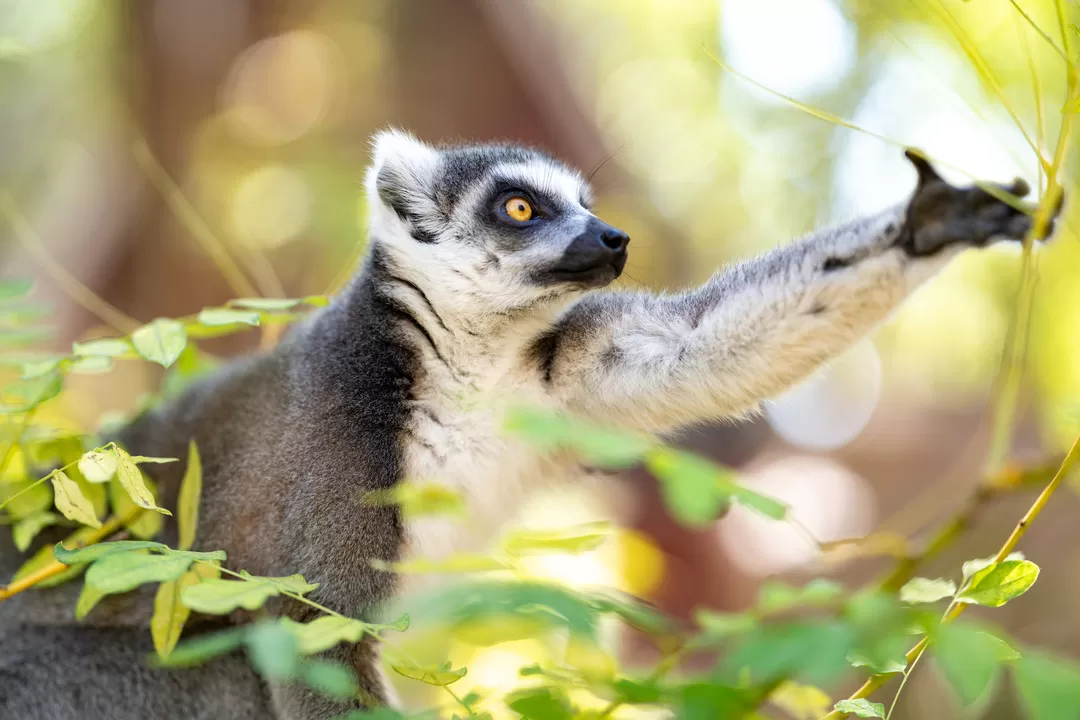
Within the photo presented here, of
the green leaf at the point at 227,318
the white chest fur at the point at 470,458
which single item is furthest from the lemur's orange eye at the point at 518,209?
the green leaf at the point at 227,318

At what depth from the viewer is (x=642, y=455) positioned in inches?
30.0

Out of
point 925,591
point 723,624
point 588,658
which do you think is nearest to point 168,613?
point 588,658

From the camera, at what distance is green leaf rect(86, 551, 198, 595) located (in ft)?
3.43

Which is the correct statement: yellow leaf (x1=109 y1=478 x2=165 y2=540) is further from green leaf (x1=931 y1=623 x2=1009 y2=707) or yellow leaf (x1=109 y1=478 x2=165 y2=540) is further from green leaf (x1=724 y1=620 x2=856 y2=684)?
green leaf (x1=931 y1=623 x2=1009 y2=707)

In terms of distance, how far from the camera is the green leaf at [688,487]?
722 millimetres

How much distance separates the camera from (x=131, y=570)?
108 centimetres

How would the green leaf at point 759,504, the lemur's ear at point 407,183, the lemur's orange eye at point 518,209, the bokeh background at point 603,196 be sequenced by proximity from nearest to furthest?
the green leaf at point 759,504 → the lemur's orange eye at point 518,209 → the lemur's ear at point 407,183 → the bokeh background at point 603,196

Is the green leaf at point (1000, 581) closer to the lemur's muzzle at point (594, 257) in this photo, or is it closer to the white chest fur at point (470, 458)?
the white chest fur at point (470, 458)

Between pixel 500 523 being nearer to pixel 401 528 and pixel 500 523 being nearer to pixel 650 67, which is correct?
pixel 401 528

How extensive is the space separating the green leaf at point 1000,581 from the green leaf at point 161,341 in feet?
4.32

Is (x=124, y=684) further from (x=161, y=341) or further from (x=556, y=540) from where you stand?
(x=556, y=540)

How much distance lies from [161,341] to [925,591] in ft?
4.53

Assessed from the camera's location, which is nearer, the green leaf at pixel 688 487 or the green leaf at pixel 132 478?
the green leaf at pixel 688 487

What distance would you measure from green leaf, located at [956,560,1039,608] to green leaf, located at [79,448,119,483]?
1232mm
